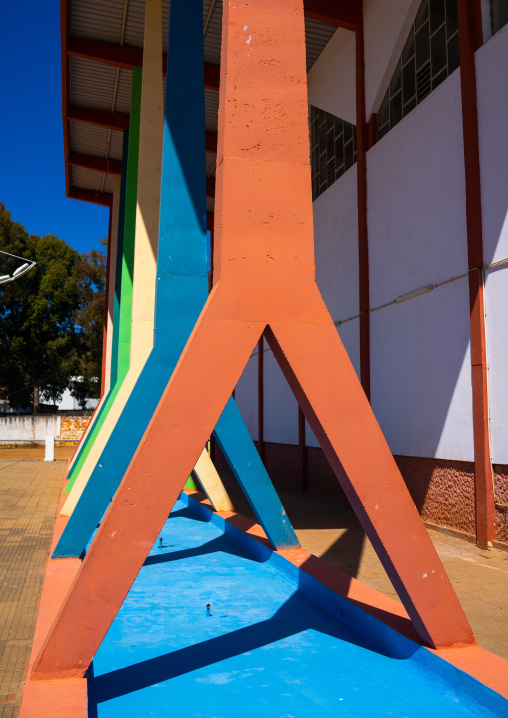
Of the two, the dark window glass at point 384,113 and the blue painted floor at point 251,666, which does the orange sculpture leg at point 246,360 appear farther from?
the dark window glass at point 384,113

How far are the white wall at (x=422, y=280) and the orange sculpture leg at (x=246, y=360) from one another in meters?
4.76

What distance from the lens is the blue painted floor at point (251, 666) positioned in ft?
12.2

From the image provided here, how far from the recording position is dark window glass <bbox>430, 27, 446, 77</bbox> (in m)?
9.18

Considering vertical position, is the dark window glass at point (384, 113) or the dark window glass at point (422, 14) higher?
the dark window glass at point (422, 14)

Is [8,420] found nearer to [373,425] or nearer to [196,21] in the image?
[196,21]

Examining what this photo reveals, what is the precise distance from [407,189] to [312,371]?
6879 millimetres

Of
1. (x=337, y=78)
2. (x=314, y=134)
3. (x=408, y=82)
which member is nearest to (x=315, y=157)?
(x=314, y=134)

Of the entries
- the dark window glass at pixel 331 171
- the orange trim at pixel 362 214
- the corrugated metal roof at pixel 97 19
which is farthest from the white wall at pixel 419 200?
the corrugated metal roof at pixel 97 19

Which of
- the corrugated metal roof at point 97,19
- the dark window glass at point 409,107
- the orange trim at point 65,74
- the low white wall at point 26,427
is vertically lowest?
the low white wall at point 26,427

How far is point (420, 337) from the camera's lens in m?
9.42

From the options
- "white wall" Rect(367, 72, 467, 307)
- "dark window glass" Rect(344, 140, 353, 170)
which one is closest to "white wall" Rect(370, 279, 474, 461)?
"white wall" Rect(367, 72, 467, 307)

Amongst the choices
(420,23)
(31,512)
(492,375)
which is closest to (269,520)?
(492,375)

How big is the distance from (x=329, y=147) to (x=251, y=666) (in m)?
11.5

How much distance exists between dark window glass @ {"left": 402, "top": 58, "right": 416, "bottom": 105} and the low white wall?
25714 millimetres
